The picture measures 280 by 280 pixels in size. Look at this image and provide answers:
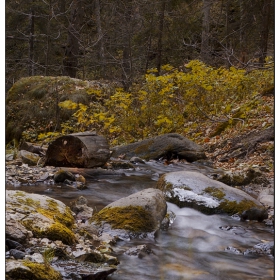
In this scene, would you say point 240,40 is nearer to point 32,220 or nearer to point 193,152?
point 32,220

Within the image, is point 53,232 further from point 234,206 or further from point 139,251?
point 234,206

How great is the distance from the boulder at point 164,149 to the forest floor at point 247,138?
0.31 m

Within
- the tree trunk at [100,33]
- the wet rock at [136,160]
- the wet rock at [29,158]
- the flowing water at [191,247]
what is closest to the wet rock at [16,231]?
the flowing water at [191,247]

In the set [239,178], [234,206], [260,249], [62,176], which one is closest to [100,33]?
[62,176]

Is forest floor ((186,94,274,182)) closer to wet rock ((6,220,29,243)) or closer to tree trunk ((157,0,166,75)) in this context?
wet rock ((6,220,29,243))

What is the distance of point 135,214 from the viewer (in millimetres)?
3898

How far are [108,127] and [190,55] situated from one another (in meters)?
4.84

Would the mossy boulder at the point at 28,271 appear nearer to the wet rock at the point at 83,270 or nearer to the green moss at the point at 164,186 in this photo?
the wet rock at the point at 83,270

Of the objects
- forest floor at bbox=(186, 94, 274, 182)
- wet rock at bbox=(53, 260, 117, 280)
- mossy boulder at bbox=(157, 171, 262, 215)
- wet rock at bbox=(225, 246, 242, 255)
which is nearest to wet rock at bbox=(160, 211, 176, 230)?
mossy boulder at bbox=(157, 171, 262, 215)

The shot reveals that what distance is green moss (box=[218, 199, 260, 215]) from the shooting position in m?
4.39

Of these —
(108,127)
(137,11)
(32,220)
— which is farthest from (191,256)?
(137,11)

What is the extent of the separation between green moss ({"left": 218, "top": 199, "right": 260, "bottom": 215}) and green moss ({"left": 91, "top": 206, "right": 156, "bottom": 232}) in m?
1.02
